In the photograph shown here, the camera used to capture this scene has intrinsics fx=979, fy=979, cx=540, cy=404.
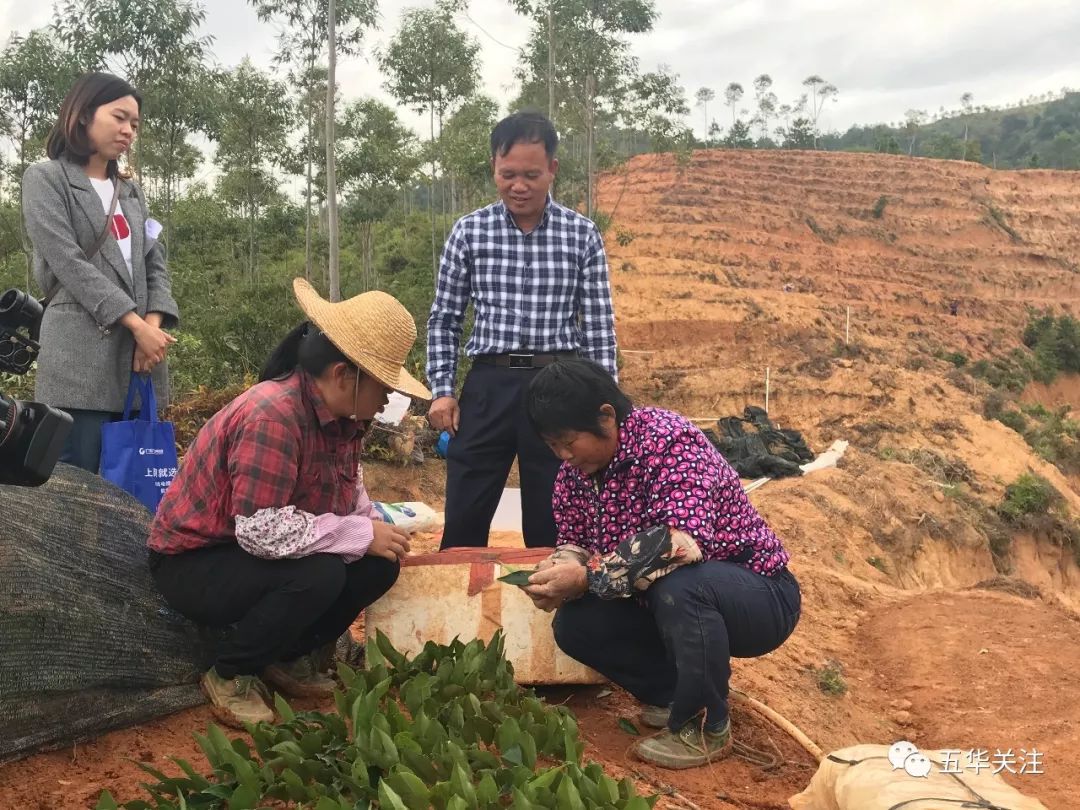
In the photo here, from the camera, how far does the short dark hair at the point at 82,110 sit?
2.96 metres

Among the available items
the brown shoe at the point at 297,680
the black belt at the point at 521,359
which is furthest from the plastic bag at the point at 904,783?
the black belt at the point at 521,359

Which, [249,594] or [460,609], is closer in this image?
[249,594]

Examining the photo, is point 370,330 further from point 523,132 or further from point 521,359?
point 523,132

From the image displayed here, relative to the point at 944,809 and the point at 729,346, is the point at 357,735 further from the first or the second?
the point at 729,346

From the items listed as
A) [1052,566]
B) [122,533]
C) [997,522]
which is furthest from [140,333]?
[1052,566]

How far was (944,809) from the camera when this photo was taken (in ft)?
6.32

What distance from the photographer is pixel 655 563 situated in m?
2.60

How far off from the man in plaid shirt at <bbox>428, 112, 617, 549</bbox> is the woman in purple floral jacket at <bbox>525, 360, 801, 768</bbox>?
1.80 feet

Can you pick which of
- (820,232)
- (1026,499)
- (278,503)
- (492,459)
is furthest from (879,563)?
(820,232)

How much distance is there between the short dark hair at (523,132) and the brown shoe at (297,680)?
5.91 ft

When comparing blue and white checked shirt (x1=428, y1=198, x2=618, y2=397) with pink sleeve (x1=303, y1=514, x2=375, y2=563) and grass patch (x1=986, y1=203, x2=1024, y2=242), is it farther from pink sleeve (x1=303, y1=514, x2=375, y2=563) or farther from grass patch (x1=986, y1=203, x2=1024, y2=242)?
grass patch (x1=986, y1=203, x2=1024, y2=242)

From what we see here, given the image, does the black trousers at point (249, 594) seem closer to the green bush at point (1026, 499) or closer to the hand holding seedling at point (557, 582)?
the hand holding seedling at point (557, 582)

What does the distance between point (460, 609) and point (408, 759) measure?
915 millimetres

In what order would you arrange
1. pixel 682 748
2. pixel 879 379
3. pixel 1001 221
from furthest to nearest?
pixel 1001 221
pixel 879 379
pixel 682 748
